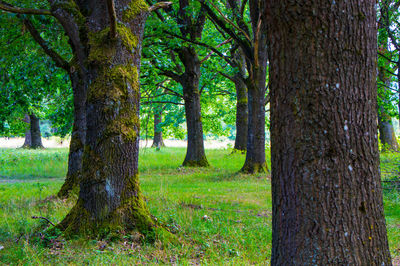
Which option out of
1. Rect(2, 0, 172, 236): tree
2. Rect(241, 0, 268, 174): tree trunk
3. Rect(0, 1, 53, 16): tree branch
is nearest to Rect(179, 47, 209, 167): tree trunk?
Rect(241, 0, 268, 174): tree trunk

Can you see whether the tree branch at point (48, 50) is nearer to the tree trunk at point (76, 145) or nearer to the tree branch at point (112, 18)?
the tree trunk at point (76, 145)

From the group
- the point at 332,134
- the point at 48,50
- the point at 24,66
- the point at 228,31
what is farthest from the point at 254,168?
the point at 332,134

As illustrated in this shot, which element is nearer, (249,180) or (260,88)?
(249,180)

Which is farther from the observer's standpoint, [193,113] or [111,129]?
[193,113]

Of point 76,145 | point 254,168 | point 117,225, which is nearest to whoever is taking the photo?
point 117,225

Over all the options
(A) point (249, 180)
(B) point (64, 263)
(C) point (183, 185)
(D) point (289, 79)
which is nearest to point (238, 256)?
(B) point (64, 263)

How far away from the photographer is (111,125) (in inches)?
206

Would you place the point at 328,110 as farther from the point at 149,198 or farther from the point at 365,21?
the point at 149,198

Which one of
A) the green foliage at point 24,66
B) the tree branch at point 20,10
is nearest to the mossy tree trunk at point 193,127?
the green foliage at point 24,66

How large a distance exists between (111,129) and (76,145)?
3.96 meters

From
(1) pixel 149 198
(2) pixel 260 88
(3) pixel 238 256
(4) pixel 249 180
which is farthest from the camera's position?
(2) pixel 260 88

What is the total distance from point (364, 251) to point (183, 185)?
29.8ft

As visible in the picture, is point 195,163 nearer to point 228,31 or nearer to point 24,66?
point 228,31

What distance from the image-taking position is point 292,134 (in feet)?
8.73
